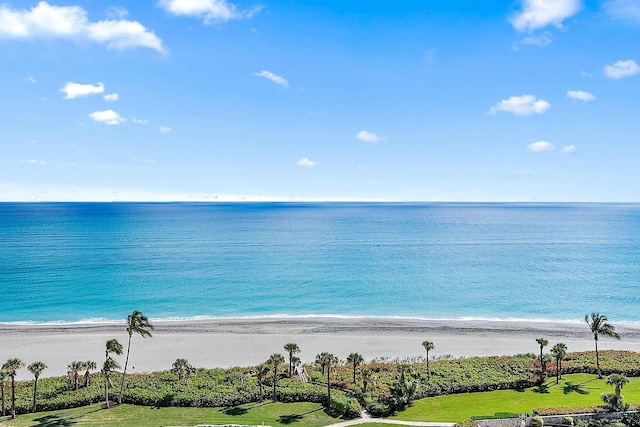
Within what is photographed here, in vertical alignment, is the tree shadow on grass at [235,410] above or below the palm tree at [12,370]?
below

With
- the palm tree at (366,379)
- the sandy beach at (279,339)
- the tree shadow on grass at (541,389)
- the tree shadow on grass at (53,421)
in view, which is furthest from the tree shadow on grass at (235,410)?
the tree shadow on grass at (541,389)

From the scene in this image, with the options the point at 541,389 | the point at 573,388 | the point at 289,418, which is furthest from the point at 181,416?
the point at 573,388

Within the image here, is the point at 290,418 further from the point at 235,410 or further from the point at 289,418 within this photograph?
the point at 235,410

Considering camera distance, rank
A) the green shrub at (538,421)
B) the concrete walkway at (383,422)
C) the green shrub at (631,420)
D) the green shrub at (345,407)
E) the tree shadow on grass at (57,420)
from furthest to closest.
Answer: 1. the green shrub at (345,407)
2. the tree shadow on grass at (57,420)
3. the concrete walkway at (383,422)
4. the green shrub at (538,421)
5. the green shrub at (631,420)

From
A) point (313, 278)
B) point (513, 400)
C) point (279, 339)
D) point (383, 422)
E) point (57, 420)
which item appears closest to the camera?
point (383, 422)

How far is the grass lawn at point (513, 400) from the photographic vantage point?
35.7 metres

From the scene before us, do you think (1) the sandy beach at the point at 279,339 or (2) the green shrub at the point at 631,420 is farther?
(1) the sandy beach at the point at 279,339

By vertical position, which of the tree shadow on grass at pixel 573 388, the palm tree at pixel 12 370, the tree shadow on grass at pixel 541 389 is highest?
the palm tree at pixel 12 370

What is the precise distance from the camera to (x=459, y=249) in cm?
13650

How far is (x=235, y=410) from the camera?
120 feet

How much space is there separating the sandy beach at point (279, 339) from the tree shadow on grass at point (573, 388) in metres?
11.9

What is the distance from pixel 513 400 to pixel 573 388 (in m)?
6.87

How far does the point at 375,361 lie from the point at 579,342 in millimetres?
29704

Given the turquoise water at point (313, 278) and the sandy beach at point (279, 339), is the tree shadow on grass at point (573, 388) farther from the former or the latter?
the turquoise water at point (313, 278)
